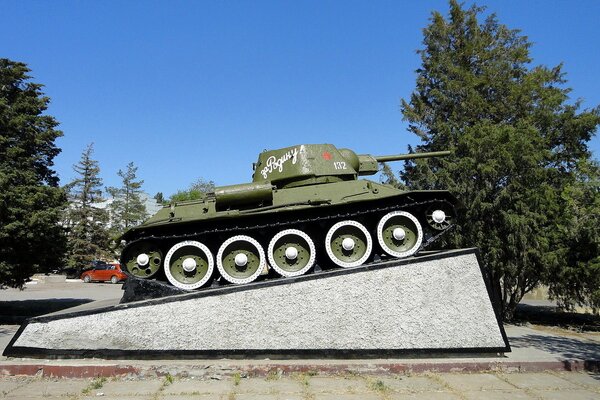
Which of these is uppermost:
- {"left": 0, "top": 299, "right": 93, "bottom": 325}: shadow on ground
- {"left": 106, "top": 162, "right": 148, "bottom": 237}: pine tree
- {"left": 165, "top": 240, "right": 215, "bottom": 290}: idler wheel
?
{"left": 106, "top": 162, "right": 148, "bottom": 237}: pine tree

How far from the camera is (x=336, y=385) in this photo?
6.29 meters

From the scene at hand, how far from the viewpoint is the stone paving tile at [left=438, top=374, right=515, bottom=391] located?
6.25 meters

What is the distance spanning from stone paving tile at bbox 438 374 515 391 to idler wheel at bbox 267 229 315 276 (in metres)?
3.13

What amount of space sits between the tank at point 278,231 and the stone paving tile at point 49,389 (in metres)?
2.48

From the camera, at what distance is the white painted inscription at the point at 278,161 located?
9.80 m

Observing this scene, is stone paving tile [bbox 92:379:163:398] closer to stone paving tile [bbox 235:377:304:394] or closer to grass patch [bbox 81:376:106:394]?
grass patch [bbox 81:376:106:394]

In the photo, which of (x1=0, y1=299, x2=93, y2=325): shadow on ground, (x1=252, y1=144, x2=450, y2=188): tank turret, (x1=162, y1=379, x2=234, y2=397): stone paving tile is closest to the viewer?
(x1=162, y1=379, x2=234, y2=397): stone paving tile

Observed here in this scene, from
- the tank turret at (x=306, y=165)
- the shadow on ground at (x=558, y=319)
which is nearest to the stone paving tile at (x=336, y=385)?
the tank turret at (x=306, y=165)

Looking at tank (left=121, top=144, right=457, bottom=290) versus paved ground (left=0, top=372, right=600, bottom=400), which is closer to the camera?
paved ground (left=0, top=372, right=600, bottom=400)

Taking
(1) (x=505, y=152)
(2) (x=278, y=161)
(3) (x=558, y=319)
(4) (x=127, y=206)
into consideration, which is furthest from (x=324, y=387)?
(4) (x=127, y=206)

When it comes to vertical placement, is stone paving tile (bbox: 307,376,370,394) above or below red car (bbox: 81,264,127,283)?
below

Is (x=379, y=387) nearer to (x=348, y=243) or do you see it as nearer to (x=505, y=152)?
(x=348, y=243)

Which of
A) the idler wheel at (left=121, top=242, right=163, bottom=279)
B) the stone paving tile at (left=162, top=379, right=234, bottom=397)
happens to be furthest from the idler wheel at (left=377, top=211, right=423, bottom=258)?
the idler wheel at (left=121, top=242, right=163, bottom=279)

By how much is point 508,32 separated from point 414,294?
16.9 meters
